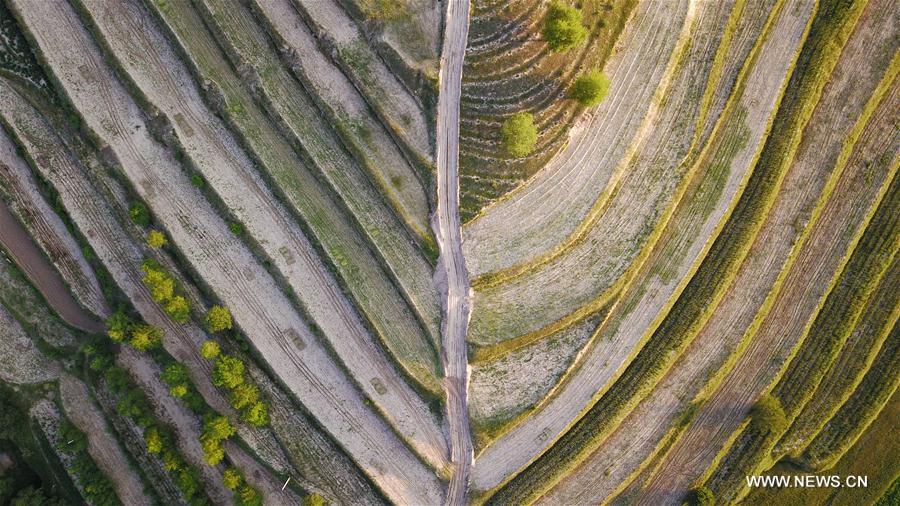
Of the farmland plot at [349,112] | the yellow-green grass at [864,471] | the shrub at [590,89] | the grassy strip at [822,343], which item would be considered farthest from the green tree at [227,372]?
the yellow-green grass at [864,471]

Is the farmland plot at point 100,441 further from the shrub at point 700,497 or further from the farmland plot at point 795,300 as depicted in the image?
the shrub at point 700,497

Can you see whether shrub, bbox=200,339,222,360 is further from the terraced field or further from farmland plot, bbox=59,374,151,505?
farmland plot, bbox=59,374,151,505

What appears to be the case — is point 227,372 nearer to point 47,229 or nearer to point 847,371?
point 47,229

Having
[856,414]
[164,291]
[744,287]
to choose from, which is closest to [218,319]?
[164,291]

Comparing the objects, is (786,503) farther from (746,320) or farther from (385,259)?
(385,259)

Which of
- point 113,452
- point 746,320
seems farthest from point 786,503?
point 113,452
